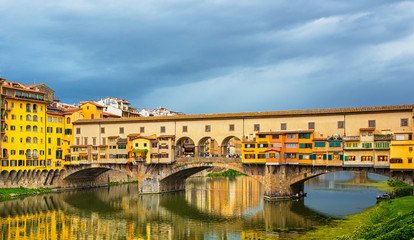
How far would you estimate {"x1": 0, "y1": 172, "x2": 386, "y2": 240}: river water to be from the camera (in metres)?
31.1

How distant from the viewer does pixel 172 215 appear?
1534 inches

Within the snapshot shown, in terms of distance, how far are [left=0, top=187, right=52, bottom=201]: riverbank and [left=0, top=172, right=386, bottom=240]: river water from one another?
1927mm

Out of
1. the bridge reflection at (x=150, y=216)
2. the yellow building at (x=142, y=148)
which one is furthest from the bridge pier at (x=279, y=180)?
the yellow building at (x=142, y=148)

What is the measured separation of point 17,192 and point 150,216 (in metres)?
22.9

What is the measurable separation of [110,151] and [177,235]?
A: 27.9 metres

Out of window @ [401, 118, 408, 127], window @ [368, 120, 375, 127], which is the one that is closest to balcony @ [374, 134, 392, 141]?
window @ [368, 120, 375, 127]

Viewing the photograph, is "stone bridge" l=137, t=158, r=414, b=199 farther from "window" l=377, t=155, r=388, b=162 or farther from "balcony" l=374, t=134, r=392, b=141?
"balcony" l=374, t=134, r=392, b=141

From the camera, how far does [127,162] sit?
177 ft

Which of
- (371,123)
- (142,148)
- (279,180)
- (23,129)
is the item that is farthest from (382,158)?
(23,129)

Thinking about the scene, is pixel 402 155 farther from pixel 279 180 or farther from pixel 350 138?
pixel 279 180

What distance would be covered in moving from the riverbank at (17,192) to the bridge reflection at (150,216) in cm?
213

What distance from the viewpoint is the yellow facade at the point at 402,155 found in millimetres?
38406

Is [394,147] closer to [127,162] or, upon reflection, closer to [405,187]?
[405,187]

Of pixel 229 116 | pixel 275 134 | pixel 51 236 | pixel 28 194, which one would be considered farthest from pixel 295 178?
pixel 28 194
